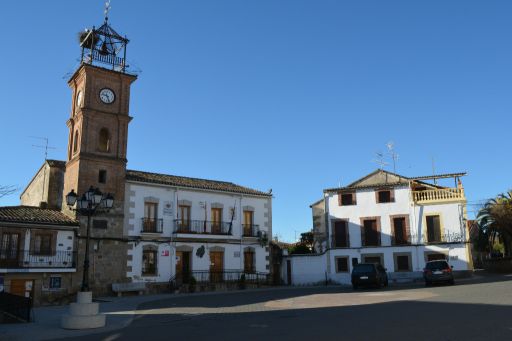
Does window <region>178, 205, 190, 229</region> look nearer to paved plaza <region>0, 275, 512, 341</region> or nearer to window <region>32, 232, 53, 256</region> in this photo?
window <region>32, 232, 53, 256</region>

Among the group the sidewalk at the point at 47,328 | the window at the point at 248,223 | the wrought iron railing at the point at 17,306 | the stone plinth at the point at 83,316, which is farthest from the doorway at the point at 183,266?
the stone plinth at the point at 83,316

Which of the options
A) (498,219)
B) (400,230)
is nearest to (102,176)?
(400,230)

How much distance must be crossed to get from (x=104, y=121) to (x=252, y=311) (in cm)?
1723

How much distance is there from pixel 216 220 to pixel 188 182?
10.7 feet

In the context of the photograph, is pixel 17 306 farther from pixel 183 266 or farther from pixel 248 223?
pixel 248 223

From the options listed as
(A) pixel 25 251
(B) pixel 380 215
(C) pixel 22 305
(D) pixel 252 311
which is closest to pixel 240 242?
(B) pixel 380 215

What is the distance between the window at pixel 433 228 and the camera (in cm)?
3425

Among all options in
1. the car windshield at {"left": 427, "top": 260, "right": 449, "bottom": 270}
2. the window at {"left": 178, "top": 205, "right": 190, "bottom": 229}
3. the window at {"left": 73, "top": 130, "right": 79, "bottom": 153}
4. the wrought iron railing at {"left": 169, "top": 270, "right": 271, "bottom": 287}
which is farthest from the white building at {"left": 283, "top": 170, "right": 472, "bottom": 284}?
the window at {"left": 73, "top": 130, "right": 79, "bottom": 153}

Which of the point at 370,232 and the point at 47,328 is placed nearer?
the point at 47,328

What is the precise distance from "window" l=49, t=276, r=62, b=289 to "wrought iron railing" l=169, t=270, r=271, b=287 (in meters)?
6.82

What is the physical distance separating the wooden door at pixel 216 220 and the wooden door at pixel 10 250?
12337 mm

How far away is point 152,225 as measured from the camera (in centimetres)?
2970

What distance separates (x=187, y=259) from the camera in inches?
1216

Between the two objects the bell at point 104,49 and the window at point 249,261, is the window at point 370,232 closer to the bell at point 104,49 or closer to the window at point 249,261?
the window at point 249,261
